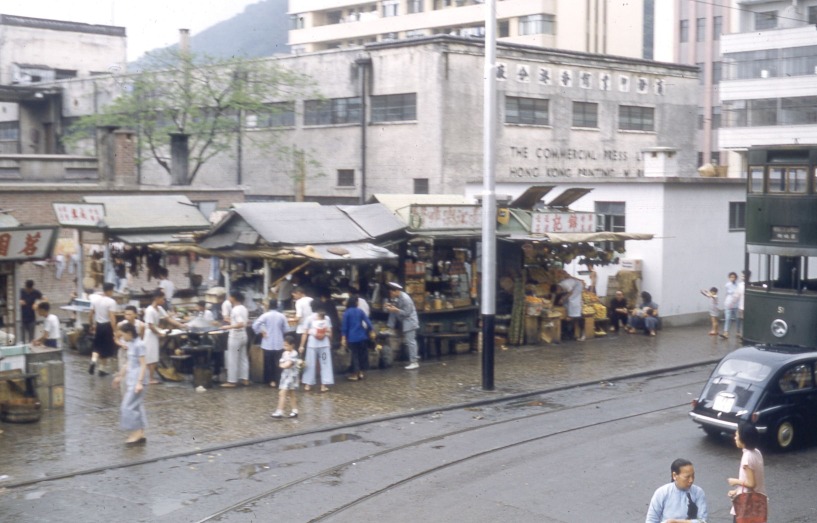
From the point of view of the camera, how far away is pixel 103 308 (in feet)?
62.1

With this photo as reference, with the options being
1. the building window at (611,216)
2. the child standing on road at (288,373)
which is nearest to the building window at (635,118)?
the building window at (611,216)

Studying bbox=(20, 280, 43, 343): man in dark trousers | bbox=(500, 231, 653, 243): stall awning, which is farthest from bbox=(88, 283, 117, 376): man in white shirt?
bbox=(500, 231, 653, 243): stall awning

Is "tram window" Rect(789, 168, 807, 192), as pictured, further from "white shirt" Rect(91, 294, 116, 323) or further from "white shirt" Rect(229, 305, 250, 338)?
"white shirt" Rect(91, 294, 116, 323)

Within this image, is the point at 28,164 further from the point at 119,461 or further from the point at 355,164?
the point at 119,461

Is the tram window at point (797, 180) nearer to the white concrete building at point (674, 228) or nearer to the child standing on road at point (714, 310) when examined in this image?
the child standing on road at point (714, 310)

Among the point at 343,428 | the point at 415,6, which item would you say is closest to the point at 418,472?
the point at 343,428

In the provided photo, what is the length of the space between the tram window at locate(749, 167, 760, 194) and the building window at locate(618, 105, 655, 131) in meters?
18.6

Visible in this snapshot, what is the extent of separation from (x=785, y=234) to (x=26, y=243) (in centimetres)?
1438

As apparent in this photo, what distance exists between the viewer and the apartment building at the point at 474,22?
61969 mm

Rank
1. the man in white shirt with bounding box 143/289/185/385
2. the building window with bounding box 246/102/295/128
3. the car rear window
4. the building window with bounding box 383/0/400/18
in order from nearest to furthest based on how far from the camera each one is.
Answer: the car rear window < the man in white shirt with bounding box 143/289/185/385 < the building window with bounding box 246/102/295/128 < the building window with bounding box 383/0/400/18

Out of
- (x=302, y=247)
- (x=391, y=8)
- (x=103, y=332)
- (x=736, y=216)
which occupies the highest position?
(x=391, y=8)

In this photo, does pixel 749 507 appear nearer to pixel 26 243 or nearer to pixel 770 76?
pixel 26 243

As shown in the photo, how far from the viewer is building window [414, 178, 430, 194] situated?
33.0 meters

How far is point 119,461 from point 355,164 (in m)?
23.2
